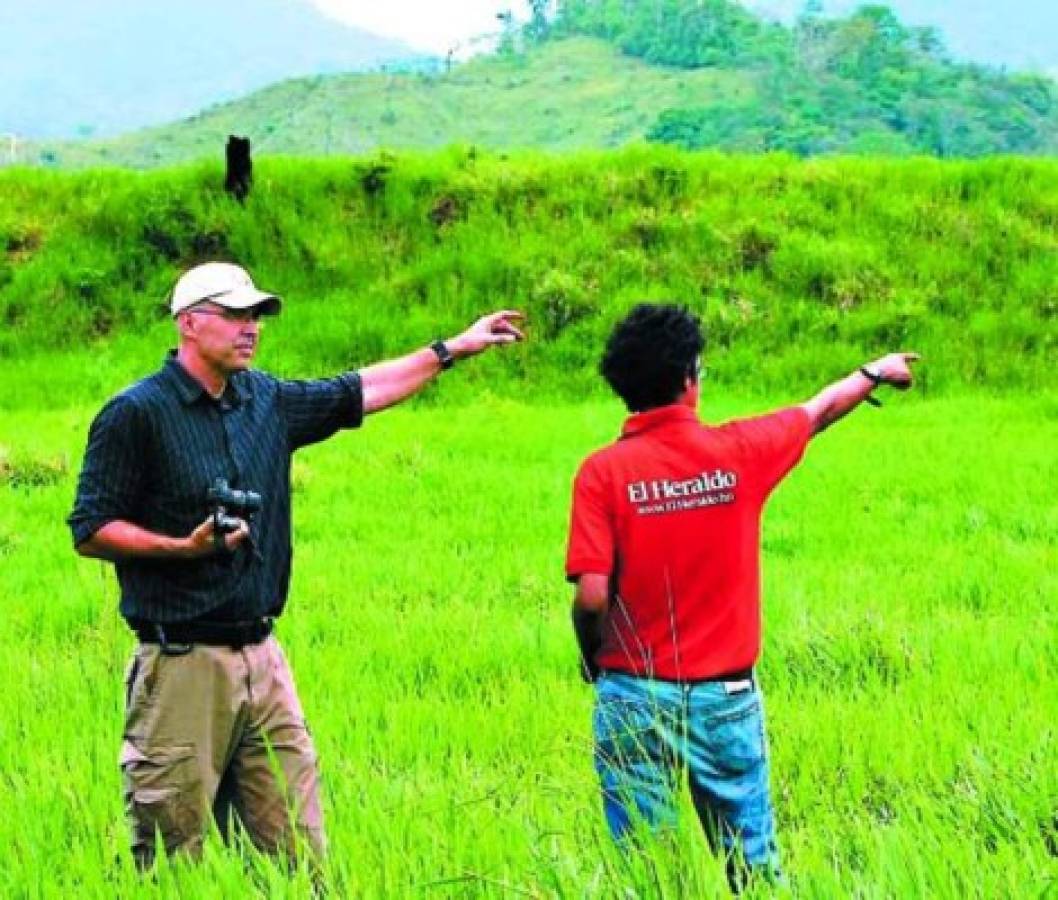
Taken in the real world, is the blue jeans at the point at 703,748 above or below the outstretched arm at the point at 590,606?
below

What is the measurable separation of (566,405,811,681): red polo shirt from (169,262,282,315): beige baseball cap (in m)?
1.02

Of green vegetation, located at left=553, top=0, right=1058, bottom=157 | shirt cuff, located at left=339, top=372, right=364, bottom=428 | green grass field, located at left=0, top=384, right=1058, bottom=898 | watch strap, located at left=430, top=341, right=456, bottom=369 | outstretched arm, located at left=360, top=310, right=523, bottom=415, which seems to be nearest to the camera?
green grass field, located at left=0, top=384, right=1058, bottom=898

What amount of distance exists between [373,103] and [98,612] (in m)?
124

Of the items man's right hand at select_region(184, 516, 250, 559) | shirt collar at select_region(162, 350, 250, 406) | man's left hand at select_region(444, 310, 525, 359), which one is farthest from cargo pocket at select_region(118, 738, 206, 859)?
man's left hand at select_region(444, 310, 525, 359)

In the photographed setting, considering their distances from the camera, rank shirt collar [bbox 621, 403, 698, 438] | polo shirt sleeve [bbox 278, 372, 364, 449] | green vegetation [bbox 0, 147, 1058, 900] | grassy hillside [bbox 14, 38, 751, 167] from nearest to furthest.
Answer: shirt collar [bbox 621, 403, 698, 438], green vegetation [bbox 0, 147, 1058, 900], polo shirt sleeve [bbox 278, 372, 364, 449], grassy hillside [bbox 14, 38, 751, 167]

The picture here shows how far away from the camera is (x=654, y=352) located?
3449mm

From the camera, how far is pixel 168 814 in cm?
365

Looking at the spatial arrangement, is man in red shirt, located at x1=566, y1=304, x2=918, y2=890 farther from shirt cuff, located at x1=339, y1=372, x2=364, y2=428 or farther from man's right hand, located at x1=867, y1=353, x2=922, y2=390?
shirt cuff, located at x1=339, y1=372, x2=364, y2=428

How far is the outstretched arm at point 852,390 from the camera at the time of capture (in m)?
3.87

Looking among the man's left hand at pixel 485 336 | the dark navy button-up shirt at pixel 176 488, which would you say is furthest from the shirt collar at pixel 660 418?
the dark navy button-up shirt at pixel 176 488

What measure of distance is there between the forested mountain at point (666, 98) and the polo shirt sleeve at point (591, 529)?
243 feet

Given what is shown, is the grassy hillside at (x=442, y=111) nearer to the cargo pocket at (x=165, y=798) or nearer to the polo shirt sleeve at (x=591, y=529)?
the polo shirt sleeve at (x=591, y=529)

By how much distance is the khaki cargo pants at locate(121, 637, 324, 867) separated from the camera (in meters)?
3.65

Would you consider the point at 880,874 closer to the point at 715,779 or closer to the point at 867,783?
the point at 715,779
